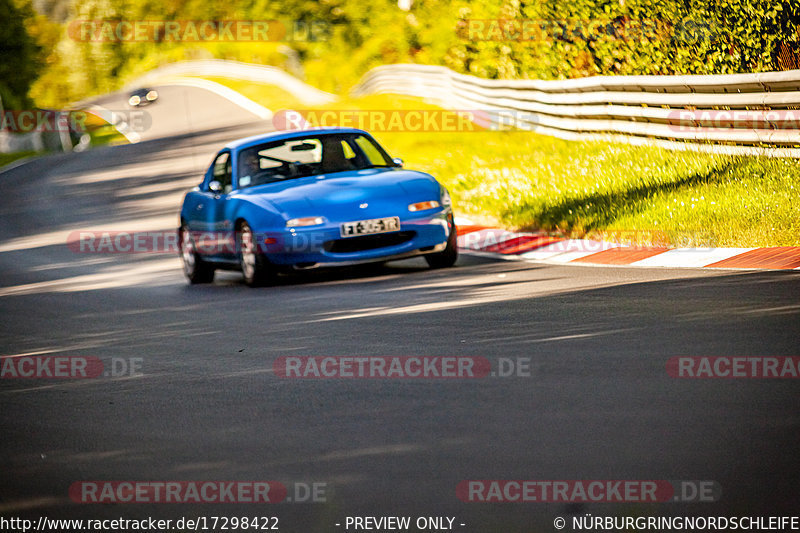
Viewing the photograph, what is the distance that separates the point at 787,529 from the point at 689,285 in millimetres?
5259

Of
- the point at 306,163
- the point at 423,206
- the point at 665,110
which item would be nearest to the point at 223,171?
the point at 306,163

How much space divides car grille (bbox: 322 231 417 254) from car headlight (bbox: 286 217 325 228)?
0.79 feet

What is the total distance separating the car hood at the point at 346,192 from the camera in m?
11.4

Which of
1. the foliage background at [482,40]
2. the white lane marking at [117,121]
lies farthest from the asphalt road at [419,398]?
the white lane marking at [117,121]

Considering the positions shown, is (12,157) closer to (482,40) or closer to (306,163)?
(482,40)

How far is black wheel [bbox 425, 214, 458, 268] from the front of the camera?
11.8 meters

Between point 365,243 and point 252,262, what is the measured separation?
1.14 meters

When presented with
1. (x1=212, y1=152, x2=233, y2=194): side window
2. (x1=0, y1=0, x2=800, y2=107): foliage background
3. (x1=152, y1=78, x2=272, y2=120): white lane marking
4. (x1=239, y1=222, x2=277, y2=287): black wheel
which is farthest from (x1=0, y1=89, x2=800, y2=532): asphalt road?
(x1=152, y1=78, x2=272, y2=120): white lane marking

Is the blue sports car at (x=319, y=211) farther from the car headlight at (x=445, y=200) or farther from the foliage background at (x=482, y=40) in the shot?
the foliage background at (x=482, y=40)

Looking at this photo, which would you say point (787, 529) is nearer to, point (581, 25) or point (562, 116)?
point (562, 116)

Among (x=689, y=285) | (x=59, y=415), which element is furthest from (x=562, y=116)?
(x=59, y=415)

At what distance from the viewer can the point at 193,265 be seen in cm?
1312

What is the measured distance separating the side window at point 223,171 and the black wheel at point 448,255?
2.20 metres

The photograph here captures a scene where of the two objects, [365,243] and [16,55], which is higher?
[365,243]
